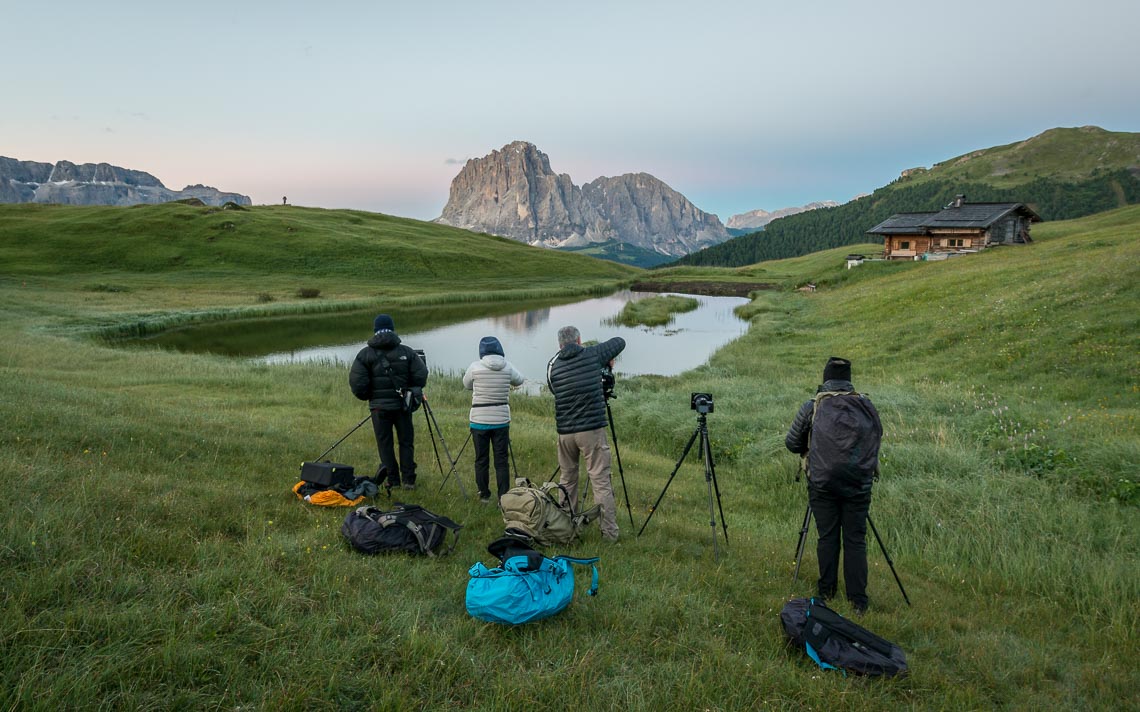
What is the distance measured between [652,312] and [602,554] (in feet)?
152

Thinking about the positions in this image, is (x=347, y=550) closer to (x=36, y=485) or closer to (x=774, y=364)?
(x=36, y=485)

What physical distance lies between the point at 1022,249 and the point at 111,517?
5370 centimetres

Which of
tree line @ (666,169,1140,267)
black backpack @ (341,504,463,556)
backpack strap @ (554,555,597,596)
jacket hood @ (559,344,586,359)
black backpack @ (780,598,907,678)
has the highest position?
tree line @ (666,169,1140,267)

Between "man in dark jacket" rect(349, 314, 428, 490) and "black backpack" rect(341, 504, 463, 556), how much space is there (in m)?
2.34

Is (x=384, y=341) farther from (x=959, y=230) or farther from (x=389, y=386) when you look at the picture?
(x=959, y=230)

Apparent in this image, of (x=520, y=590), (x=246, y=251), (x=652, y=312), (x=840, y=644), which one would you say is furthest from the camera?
(x=246, y=251)

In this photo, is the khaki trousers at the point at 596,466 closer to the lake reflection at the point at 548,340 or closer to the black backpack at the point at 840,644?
the black backpack at the point at 840,644

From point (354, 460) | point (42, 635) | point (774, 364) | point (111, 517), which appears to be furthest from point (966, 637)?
point (774, 364)

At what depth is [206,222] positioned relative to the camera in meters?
92.1

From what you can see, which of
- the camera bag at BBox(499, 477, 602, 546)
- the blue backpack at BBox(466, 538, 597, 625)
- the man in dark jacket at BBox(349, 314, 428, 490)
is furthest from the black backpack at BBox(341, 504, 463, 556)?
the man in dark jacket at BBox(349, 314, 428, 490)

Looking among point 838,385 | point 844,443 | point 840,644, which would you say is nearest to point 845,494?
point 844,443

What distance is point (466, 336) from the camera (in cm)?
3938

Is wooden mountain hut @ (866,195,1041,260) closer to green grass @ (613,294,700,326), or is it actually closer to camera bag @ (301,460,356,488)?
green grass @ (613,294,700,326)

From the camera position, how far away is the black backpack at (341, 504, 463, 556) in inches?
254
